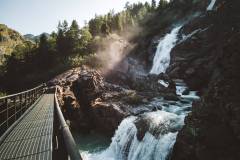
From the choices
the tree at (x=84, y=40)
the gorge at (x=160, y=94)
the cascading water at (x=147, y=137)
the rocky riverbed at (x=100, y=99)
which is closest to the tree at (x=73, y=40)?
the gorge at (x=160, y=94)

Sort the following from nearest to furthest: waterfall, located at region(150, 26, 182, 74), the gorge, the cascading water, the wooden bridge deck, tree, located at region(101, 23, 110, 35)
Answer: the wooden bridge deck
the gorge
the cascading water
waterfall, located at region(150, 26, 182, 74)
tree, located at region(101, 23, 110, 35)

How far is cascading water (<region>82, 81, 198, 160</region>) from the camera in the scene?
1422 centimetres

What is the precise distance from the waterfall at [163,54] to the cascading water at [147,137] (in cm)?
1849

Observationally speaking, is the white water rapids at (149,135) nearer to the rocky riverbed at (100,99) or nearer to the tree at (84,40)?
the rocky riverbed at (100,99)

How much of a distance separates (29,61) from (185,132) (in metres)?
53.1

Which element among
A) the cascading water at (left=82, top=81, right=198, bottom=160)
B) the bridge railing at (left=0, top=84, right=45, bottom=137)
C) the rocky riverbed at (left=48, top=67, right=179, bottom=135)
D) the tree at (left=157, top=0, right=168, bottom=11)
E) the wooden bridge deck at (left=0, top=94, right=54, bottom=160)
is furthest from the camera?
the tree at (left=157, top=0, right=168, bottom=11)

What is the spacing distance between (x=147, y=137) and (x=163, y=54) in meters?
28.3

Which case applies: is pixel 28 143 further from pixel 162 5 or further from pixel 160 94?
pixel 162 5

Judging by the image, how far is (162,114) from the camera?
18625 mm

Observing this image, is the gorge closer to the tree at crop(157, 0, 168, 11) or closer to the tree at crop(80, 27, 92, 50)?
the tree at crop(80, 27, 92, 50)

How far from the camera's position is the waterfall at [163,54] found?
39.5 metres

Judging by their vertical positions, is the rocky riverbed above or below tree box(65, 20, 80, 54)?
below

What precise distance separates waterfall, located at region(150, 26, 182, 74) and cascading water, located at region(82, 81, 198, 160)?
18488mm

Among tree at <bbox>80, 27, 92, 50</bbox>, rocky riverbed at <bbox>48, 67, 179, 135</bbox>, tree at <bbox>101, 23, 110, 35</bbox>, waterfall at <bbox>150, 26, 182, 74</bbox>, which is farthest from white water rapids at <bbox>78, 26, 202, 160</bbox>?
tree at <bbox>101, 23, 110, 35</bbox>
